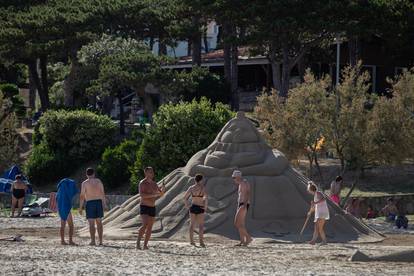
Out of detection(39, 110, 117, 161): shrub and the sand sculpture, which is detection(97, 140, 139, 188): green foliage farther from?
the sand sculpture

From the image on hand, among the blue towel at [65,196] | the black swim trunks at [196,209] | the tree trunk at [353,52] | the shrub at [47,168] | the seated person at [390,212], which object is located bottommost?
the seated person at [390,212]

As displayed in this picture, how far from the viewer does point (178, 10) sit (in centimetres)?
5250

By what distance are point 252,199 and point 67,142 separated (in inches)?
991

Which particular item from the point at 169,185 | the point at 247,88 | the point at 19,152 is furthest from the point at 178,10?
the point at 169,185

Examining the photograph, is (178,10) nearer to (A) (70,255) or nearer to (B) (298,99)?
(B) (298,99)

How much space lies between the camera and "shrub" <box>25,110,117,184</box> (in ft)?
156

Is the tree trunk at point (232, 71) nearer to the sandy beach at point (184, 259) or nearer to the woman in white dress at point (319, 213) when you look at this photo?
the woman in white dress at point (319, 213)

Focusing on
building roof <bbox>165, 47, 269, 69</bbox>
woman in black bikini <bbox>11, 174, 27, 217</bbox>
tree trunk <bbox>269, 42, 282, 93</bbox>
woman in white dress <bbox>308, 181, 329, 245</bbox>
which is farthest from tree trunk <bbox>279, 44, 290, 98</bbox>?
woman in white dress <bbox>308, 181, 329, 245</bbox>

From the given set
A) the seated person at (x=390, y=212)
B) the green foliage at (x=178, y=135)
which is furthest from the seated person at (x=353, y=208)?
the green foliage at (x=178, y=135)

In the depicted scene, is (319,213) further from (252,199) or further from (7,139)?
(7,139)

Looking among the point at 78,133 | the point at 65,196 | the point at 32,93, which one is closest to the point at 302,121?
the point at 65,196

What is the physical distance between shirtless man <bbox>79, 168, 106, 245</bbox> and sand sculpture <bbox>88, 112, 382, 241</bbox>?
238 centimetres

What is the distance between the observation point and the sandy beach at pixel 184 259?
1738 centimetres

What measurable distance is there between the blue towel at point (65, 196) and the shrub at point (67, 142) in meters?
25.2
